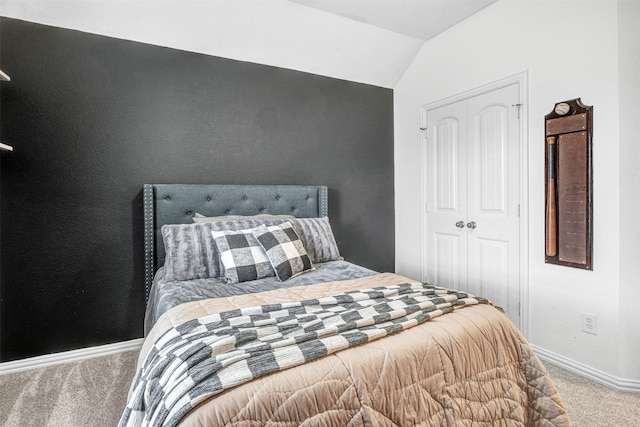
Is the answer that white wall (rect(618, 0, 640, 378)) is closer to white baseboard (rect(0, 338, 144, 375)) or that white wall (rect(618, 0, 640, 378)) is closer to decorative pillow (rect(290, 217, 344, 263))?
decorative pillow (rect(290, 217, 344, 263))

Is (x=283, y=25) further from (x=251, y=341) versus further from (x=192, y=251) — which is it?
(x=251, y=341)

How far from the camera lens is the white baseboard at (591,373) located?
6.66 ft

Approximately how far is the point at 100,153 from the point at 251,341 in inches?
81.9

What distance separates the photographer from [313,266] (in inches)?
96.0

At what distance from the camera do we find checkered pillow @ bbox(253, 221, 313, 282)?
7.02 feet

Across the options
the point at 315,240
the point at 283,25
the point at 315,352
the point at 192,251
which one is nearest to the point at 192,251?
the point at 192,251

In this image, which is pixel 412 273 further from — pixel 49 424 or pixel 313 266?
pixel 49 424

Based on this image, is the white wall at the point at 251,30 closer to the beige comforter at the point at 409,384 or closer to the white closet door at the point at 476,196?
the white closet door at the point at 476,196

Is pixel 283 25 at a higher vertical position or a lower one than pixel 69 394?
higher

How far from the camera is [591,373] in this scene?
219 centimetres

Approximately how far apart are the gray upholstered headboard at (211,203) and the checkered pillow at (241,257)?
0.55 metres

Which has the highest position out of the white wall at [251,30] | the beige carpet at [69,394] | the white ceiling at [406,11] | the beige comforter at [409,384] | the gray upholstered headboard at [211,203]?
the white ceiling at [406,11]

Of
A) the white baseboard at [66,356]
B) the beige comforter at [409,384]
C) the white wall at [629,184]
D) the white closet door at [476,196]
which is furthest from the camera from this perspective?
the white closet door at [476,196]

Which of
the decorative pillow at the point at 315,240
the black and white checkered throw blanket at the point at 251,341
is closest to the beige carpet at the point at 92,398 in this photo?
the black and white checkered throw blanket at the point at 251,341
